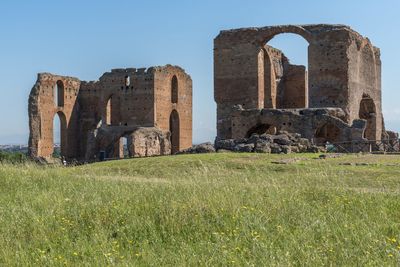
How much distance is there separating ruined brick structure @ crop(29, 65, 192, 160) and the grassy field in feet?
83.2

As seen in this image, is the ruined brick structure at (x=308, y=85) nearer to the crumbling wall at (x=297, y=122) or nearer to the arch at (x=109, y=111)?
the crumbling wall at (x=297, y=122)

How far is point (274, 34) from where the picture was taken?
29750mm

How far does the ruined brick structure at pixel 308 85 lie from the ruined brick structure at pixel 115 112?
7988mm

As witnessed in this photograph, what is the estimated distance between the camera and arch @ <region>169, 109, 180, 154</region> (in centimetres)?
4128

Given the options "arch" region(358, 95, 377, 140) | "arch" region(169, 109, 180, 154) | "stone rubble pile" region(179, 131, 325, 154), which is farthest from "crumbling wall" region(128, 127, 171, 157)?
"stone rubble pile" region(179, 131, 325, 154)

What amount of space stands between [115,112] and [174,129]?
4445mm

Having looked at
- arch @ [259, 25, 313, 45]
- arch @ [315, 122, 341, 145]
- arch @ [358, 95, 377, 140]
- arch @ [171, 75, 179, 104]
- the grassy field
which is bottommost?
the grassy field

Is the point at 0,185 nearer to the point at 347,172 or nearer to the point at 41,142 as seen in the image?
the point at 347,172

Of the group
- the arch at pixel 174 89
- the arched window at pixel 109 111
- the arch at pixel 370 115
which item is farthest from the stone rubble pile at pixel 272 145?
the arched window at pixel 109 111

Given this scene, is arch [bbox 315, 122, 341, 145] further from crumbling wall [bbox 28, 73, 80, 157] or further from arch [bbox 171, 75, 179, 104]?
crumbling wall [bbox 28, 73, 80, 157]

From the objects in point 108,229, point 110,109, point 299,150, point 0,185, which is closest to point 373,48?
point 299,150

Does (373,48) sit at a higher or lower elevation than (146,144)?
higher

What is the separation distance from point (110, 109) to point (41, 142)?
17.1 ft

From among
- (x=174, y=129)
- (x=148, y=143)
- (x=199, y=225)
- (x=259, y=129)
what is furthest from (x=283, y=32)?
(x=199, y=225)
